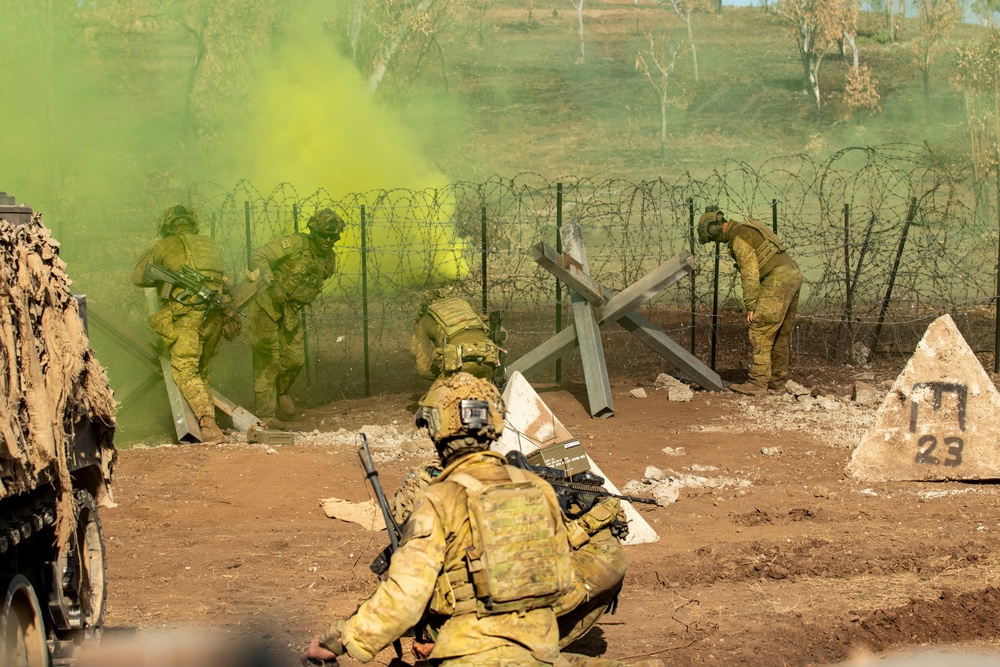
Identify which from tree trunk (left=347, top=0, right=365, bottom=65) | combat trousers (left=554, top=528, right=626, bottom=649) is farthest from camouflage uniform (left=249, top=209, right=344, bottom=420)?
tree trunk (left=347, top=0, right=365, bottom=65)

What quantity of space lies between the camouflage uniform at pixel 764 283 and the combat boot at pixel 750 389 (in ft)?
0.17

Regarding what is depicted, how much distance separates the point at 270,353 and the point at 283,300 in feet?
1.96

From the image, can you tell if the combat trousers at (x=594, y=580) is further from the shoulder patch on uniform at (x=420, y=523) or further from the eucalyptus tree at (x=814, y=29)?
the eucalyptus tree at (x=814, y=29)

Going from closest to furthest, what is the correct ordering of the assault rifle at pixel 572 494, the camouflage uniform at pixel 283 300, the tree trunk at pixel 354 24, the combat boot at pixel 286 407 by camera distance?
the assault rifle at pixel 572 494 → the camouflage uniform at pixel 283 300 → the combat boot at pixel 286 407 → the tree trunk at pixel 354 24

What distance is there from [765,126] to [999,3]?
1284 cm

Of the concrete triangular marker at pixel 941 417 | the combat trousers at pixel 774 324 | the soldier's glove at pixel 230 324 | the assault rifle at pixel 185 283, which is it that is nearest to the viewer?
the concrete triangular marker at pixel 941 417

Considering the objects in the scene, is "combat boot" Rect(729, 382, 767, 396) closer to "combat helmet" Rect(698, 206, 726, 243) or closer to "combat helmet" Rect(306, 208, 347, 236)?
"combat helmet" Rect(698, 206, 726, 243)

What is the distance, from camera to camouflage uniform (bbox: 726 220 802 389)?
1267 centimetres

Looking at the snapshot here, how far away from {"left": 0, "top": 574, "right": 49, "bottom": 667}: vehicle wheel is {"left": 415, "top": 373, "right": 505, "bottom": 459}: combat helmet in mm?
2058

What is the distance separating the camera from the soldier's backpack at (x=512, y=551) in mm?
4074

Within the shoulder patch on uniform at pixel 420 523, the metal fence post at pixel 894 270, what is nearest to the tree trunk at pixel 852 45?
the metal fence post at pixel 894 270

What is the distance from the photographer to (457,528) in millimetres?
4129

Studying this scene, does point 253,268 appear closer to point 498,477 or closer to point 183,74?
point 498,477

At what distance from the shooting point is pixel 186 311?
36.6ft
